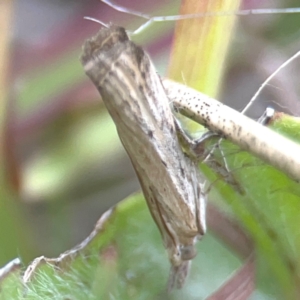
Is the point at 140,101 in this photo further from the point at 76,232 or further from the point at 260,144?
the point at 76,232

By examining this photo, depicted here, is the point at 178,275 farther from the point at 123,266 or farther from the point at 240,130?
the point at 240,130

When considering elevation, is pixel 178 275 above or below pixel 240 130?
below

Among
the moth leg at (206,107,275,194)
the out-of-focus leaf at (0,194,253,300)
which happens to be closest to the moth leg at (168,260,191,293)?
the out-of-focus leaf at (0,194,253,300)

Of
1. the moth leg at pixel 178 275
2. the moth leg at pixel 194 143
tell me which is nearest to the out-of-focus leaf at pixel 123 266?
the moth leg at pixel 178 275

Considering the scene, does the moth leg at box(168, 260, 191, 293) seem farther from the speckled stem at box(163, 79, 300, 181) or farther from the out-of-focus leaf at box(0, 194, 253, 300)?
the speckled stem at box(163, 79, 300, 181)

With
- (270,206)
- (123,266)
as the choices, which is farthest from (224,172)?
(123,266)
